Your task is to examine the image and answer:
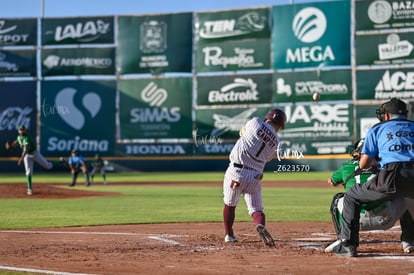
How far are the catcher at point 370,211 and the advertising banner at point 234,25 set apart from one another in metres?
29.7

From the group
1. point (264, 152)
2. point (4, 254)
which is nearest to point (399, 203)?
point (264, 152)

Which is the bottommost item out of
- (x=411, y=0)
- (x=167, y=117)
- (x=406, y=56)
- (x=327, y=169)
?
(x=327, y=169)

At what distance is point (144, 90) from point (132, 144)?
3.12 metres

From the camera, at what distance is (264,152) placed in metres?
8.67

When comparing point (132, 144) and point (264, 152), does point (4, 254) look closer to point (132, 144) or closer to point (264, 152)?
point (264, 152)

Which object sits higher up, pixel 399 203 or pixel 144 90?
pixel 144 90

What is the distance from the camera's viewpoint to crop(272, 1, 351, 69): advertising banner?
35688 millimetres

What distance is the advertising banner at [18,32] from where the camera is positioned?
40.9 meters

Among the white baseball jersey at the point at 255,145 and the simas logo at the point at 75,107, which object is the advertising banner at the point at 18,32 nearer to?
the simas logo at the point at 75,107

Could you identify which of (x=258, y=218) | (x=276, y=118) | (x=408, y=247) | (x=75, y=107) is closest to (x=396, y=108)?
(x=408, y=247)

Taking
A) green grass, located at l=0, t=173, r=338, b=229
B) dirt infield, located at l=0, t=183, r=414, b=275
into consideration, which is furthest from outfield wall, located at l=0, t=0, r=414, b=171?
dirt infield, located at l=0, t=183, r=414, b=275

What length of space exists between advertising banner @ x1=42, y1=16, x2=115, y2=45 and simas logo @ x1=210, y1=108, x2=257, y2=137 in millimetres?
7956

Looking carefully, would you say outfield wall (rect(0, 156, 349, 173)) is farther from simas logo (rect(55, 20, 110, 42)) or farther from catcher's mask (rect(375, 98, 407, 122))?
catcher's mask (rect(375, 98, 407, 122))

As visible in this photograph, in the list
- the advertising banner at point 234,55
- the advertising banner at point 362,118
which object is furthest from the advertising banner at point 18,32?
the advertising banner at point 362,118
